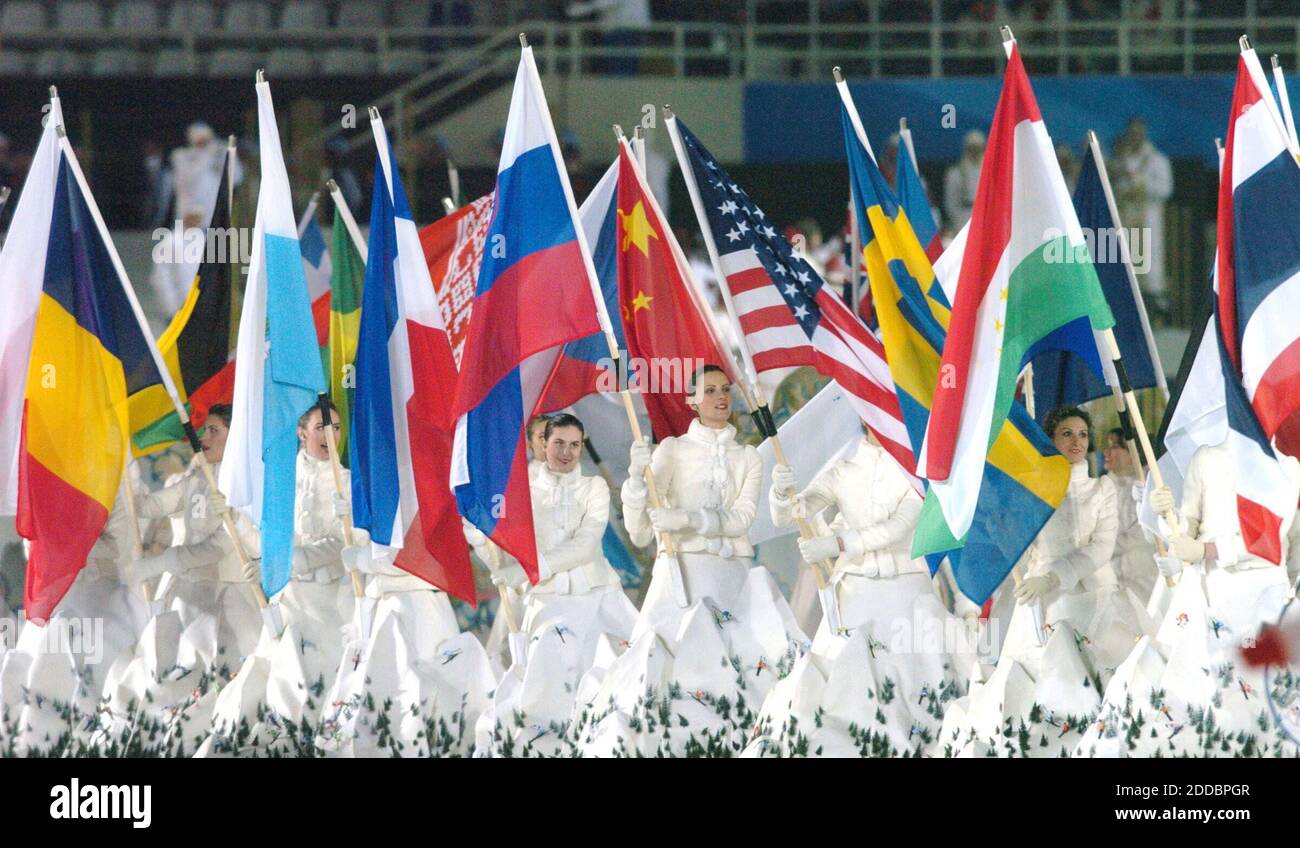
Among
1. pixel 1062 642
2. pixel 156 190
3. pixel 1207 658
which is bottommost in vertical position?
pixel 1207 658

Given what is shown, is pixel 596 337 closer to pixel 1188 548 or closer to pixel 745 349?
pixel 745 349

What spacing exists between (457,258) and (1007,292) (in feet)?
11.6

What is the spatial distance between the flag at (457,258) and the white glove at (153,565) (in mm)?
1669

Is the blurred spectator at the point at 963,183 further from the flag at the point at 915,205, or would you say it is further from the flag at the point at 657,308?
the flag at the point at 657,308


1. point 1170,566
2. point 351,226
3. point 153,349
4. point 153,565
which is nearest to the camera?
point 1170,566

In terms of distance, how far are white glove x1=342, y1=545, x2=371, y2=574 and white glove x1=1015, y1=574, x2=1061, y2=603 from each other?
2.88 m

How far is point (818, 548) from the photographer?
421 inches

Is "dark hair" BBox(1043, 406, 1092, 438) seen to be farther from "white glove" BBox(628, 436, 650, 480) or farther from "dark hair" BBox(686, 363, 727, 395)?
"white glove" BBox(628, 436, 650, 480)

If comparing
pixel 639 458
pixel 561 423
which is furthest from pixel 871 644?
pixel 561 423

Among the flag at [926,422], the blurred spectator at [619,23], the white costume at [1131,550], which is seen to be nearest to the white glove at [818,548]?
the flag at [926,422]

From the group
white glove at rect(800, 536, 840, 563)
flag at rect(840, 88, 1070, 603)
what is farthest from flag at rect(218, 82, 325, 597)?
flag at rect(840, 88, 1070, 603)
